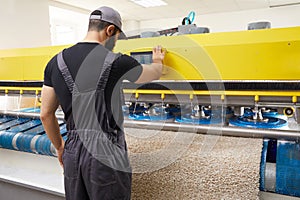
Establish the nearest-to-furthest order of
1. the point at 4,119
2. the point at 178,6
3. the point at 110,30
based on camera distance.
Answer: the point at 110,30 < the point at 4,119 < the point at 178,6

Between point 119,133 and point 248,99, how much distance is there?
0.63 m

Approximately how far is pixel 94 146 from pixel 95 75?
0.92 feet

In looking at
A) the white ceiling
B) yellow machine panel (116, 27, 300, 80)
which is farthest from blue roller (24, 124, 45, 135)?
the white ceiling

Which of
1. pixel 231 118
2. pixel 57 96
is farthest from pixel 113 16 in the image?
pixel 231 118

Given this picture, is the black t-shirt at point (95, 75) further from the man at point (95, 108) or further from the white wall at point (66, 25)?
the white wall at point (66, 25)

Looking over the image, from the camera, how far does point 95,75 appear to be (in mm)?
978

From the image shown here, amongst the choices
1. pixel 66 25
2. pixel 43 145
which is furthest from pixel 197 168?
pixel 66 25

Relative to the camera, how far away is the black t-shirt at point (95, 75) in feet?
3.22

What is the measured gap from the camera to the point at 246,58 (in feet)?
3.50

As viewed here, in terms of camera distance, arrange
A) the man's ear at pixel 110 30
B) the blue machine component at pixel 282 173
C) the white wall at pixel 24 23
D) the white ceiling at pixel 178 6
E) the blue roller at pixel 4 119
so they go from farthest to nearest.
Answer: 1. the white ceiling at pixel 178 6
2. the white wall at pixel 24 23
3. the blue roller at pixel 4 119
4. the man's ear at pixel 110 30
5. the blue machine component at pixel 282 173

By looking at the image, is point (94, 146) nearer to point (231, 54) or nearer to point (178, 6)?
point (231, 54)

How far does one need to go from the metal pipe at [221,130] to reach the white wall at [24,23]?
3.90 m

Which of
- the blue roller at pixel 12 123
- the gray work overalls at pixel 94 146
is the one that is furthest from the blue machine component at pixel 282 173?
the blue roller at pixel 12 123

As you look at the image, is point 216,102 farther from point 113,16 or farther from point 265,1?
point 265,1
